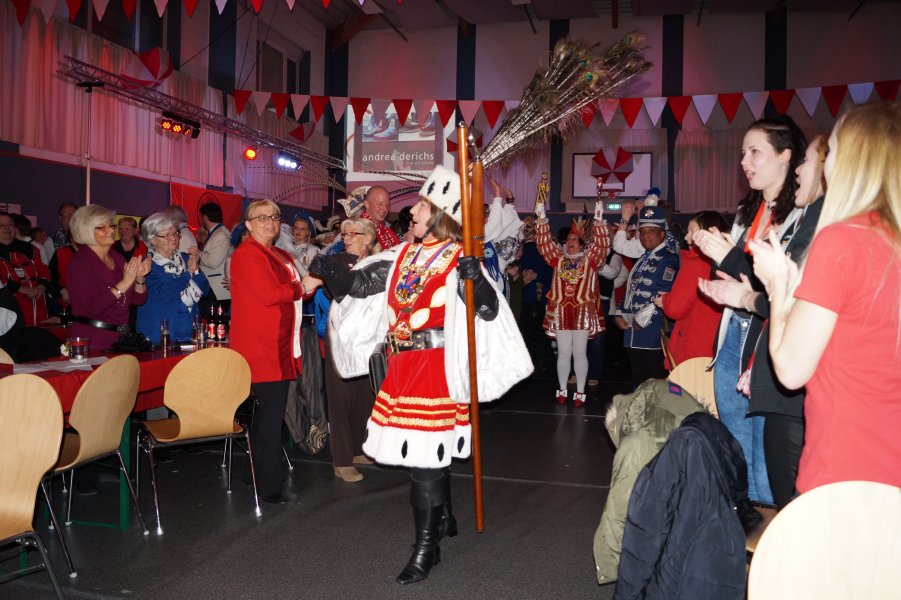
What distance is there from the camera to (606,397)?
7438 millimetres

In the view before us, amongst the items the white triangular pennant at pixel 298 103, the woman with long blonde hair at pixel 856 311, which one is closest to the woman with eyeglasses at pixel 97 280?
the woman with long blonde hair at pixel 856 311

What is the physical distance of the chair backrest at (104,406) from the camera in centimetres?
304

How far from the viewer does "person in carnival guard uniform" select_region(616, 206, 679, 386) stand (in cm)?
550

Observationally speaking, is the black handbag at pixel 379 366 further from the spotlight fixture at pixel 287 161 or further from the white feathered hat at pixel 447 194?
the spotlight fixture at pixel 287 161

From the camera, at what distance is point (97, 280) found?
4.19 metres

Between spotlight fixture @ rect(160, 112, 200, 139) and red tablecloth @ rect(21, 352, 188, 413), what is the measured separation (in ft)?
23.8

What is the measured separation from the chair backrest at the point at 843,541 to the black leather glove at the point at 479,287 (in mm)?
1652

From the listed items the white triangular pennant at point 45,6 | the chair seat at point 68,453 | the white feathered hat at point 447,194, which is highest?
the white triangular pennant at point 45,6

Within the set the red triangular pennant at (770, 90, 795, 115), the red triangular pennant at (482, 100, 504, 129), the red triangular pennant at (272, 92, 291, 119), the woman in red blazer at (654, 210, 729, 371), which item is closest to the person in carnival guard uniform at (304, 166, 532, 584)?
the woman in red blazer at (654, 210, 729, 371)

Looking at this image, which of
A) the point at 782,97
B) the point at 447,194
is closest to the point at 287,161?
the point at 782,97

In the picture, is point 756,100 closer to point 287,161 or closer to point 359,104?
point 359,104

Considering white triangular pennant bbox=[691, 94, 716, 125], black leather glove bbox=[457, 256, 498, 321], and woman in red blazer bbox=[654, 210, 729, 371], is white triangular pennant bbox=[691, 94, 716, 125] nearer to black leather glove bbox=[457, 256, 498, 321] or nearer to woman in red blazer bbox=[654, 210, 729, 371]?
woman in red blazer bbox=[654, 210, 729, 371]

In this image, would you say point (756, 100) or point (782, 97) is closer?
point (782, 97)

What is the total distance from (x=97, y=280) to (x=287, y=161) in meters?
10.5
